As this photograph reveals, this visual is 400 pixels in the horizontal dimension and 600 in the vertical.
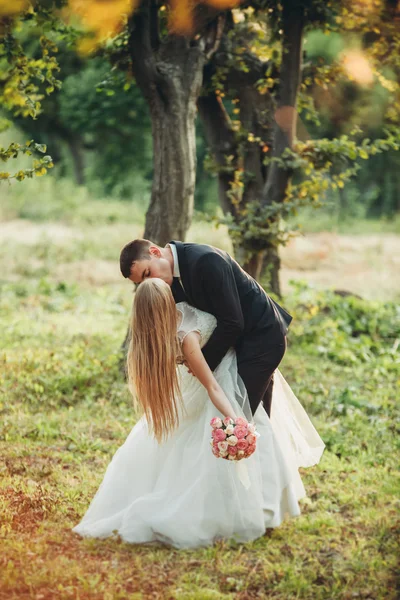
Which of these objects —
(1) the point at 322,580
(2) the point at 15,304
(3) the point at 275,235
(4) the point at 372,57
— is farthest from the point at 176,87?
(2) the point at 15,304

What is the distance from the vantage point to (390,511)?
4496 millimetres

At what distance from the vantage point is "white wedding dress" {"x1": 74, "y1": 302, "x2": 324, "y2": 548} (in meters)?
3.93

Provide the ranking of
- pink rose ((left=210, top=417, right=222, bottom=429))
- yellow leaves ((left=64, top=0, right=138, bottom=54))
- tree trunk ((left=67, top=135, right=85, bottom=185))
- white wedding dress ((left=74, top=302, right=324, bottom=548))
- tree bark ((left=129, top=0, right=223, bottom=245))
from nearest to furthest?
1. pink rose ((left=210, top=417, right=222, bottom=429))
2. white wedding dress ((left=74, top=302, right=324, bottom=548))
3. yellow leaves ((left=64, top=0, right=138, bottom=54))
4. tree bark ((left=129, top=0, right=223, bottom=245))
5. tree trunk ((left=67, top=135, right=85, bottom=185))

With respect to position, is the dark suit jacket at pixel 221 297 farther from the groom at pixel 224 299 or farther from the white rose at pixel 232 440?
the white rose at pixel 232 440

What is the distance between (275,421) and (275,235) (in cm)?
366

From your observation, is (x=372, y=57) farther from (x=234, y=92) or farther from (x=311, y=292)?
(x=311, y=292)

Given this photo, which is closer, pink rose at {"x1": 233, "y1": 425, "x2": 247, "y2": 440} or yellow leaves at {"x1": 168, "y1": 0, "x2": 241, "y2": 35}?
pink rose at {"x1": 233, "y1": 425, "x2": 247, "y2": 440}

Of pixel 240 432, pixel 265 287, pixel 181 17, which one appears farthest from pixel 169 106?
pixel 240 432

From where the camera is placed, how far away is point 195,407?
13.8 ft

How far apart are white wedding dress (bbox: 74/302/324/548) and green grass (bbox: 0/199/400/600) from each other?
11 centimetres

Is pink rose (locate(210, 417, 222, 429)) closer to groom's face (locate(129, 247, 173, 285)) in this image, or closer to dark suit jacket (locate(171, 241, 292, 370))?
dark suit jacket (locate(171, 241, 292, 370))

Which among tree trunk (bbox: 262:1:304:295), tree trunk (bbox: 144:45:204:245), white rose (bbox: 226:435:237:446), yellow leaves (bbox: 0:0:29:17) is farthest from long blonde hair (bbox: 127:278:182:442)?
tree trunk (bbox: 262:1:304:295)

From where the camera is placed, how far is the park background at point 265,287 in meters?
3.71

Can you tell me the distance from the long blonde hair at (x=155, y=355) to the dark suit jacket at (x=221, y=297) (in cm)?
25
